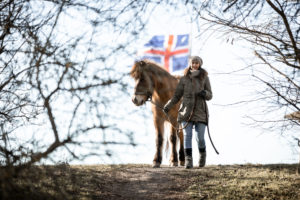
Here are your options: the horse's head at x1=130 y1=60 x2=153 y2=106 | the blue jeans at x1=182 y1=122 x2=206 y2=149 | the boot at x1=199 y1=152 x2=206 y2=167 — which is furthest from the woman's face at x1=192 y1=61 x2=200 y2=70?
the boot at x1=199 y1=152 x2=206 y2=167

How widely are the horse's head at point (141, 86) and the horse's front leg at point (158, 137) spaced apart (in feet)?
2.26

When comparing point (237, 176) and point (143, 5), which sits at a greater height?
point (143, 5)

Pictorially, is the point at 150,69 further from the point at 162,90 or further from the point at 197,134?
the point at 197,134

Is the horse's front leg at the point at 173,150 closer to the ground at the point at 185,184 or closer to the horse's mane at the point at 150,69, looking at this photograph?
the ground at the point at 185,184

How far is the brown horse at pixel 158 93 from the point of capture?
265 inches

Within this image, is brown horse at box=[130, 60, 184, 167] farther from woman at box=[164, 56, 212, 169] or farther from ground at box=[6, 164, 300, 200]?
ground at box=[6, 164, 300, 200]

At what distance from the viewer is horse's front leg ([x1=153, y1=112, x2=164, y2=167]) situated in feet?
23.0

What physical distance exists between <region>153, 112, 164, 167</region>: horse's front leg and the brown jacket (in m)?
0.57

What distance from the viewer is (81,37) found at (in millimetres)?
3588

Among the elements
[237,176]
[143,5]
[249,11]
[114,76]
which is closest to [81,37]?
[114,76]

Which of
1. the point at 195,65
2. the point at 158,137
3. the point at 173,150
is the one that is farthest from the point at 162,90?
the point at 173,150

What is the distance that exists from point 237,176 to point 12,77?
14.2 feet

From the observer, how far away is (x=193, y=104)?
6680 mm

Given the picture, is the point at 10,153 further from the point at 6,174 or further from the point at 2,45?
the point at 2,45
